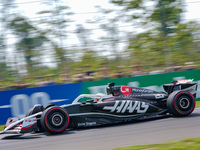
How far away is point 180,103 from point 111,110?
179cm

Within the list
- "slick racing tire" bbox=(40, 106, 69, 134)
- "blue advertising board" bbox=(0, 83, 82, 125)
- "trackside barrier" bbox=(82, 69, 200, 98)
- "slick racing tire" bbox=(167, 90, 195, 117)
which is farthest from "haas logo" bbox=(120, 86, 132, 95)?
"blue advertising board" bbox=(0, 83, 82, 125)

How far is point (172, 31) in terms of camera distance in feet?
45.6

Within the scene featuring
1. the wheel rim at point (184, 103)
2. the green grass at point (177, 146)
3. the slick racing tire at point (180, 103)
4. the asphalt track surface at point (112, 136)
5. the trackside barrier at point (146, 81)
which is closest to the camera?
the green grass at point (177, 146)

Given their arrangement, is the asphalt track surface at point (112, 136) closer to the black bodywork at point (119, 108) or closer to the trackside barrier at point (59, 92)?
the black bodywork at point (119, 108)

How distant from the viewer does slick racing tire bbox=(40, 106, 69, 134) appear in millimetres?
6508

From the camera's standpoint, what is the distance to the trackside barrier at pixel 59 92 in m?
10.0

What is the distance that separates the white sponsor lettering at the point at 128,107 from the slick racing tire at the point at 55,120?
1.05 m

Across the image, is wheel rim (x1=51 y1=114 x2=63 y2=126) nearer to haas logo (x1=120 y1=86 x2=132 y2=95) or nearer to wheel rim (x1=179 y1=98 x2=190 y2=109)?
haas logo (x1=120 y1=86 x2=132 y2=95)

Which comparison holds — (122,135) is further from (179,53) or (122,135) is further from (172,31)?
(172,31)

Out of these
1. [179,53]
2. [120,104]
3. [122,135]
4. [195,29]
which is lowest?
[122,135]

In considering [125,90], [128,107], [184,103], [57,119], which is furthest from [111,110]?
[184,103]

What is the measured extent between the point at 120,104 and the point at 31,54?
624 cm

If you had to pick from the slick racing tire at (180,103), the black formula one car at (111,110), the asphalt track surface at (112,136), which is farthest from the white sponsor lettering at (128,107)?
the slick racing tire at (180,103)

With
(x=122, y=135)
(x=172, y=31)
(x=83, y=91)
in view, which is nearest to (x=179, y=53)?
(x=172, y=31)
